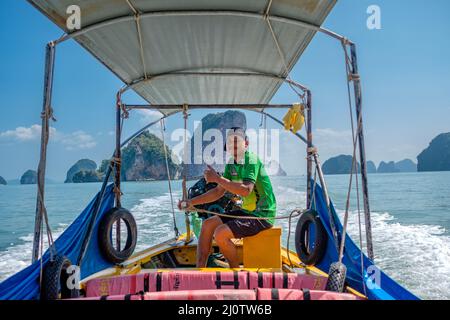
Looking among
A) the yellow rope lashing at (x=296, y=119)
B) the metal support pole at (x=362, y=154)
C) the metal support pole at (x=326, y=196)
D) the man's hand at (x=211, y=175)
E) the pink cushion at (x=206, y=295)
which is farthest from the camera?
the yellow rope lashing at (x=296, y=119)

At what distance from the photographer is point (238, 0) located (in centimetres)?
294

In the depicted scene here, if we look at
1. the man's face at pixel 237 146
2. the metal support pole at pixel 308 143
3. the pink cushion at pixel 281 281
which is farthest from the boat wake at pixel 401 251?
the pink cushion at pixel 281 281

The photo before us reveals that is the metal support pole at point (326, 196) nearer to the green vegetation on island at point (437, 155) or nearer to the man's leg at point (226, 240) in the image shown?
the man's leg at point (226, 240)

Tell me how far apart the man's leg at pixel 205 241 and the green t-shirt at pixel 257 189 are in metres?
0.34

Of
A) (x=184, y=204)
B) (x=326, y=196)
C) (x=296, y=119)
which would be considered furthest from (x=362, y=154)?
(x=184, y=204)

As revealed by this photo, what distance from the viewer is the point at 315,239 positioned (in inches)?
136

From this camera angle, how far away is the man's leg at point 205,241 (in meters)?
3.36

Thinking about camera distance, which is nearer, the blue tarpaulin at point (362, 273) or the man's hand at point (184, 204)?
the blue tarpaulin at point (362, 273)

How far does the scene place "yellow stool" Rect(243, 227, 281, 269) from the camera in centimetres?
333

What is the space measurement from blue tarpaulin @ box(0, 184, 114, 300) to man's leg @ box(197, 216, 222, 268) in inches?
38.5

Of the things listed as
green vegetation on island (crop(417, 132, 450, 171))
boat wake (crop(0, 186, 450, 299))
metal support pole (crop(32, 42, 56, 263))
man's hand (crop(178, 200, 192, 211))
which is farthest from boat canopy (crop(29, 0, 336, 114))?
green vegetation on island (crop(417, 132, 450, 171))

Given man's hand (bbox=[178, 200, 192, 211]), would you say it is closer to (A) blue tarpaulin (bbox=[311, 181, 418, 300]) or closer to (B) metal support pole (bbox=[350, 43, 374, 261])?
(A) blue tarpaulin (bbox=[311, 181, 418, 300])

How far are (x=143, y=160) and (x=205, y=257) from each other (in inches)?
2854

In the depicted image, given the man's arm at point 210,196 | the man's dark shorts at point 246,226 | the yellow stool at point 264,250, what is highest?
the man's arm at point 210,196
